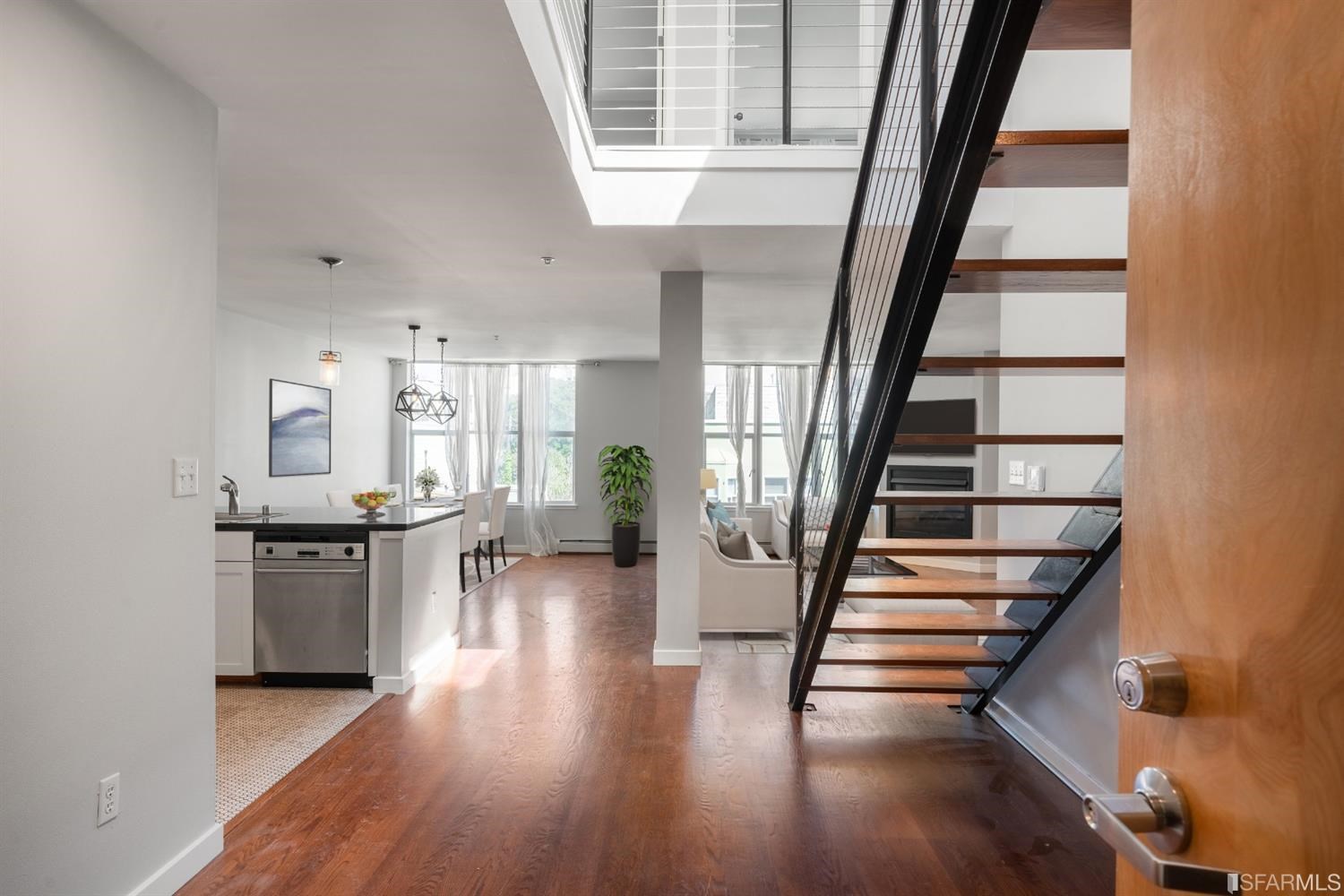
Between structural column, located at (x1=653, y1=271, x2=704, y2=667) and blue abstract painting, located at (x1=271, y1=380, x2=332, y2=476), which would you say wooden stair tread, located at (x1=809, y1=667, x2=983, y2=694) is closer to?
structural column, located at (x1=653, y1=271, x2=704, y2=667)

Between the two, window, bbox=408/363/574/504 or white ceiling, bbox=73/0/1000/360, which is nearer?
white ceiling, bbox=73/0/1000/360

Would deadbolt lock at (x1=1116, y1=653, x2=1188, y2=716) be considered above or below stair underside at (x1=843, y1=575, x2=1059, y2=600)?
above

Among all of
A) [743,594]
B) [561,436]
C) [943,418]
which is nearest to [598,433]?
[561,436]

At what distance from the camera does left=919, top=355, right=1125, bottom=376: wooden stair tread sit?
213cm

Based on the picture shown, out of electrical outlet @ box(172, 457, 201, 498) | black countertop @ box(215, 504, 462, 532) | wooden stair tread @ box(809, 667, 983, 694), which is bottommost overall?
wooden stair tread @ box(809, 667, 983, 694)

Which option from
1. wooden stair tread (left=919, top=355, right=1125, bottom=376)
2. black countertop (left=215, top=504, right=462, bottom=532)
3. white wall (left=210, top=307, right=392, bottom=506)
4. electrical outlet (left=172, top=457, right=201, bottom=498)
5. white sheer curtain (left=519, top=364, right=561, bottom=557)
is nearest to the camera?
wooden stair tread (left=919, top=355, right=1125, bottom=376)

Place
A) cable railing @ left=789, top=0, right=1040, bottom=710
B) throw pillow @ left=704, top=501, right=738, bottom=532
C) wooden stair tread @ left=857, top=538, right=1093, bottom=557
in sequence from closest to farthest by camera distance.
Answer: cable railing @ left=789, top=0, right=1040, bottom=710
wooden stair tread @ left=857, top=538, right=1093, bottom=557
throw pillow @ left=704, top=501, right=738, bottom=532

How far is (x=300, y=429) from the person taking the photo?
23.9ft

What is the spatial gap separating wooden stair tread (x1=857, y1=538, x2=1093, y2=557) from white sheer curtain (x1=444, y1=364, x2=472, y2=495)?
7440 mm

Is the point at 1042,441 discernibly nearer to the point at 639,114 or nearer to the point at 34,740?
the point at 34,740

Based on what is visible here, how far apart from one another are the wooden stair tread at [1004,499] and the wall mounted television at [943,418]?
21.4ft

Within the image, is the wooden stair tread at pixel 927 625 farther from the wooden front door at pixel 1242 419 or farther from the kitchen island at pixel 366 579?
the wooden front door at pixel 1242 419

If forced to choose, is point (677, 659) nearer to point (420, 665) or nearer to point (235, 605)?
point (420, 665)

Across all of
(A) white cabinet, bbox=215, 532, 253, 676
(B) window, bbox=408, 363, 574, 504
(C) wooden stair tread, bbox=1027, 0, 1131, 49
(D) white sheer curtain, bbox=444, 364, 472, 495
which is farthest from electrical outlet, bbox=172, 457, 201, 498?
(B) window, bbox=408, 363, 574, 504
